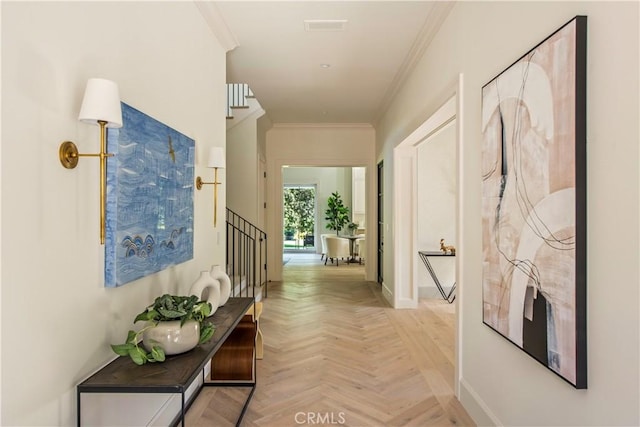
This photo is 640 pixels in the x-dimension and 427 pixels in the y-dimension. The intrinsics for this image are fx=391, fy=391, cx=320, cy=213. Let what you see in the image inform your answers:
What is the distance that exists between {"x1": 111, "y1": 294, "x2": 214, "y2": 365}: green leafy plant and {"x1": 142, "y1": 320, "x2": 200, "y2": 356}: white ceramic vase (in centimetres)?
2

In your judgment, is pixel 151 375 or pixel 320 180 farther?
pixel 320 180

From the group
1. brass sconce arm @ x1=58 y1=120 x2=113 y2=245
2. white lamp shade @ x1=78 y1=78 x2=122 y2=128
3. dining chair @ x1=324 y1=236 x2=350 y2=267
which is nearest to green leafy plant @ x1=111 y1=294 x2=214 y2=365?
brass sconce arm @ x1=58 y1=120 x2=113 y2=245

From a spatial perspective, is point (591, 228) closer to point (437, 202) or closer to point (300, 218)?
point (437, 202)

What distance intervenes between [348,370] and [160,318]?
6.34 ft

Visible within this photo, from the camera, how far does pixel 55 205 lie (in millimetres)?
1344

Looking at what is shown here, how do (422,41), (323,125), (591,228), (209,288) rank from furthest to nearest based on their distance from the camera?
(323,125)
(422,41)
(209,288)
(591,228)

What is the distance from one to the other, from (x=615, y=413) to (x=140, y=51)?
2444mm

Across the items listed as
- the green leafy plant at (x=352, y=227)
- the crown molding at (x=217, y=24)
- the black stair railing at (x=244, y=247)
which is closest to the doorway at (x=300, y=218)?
the green leafy plant at (x=352, y=227)

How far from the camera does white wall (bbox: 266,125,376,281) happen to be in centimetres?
713

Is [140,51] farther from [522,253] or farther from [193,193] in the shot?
[522,253]

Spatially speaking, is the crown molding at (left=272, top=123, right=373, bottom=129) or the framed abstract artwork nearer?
the framed abstract artwork

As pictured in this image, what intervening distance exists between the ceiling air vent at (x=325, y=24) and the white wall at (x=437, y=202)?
3.20 metres

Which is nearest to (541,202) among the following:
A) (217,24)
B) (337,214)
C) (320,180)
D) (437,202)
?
(217,24)

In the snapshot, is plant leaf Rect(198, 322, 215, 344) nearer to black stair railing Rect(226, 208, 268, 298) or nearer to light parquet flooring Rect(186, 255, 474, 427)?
light parquet flooring Rect(186, 255, 474, 427)
